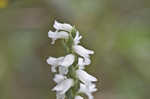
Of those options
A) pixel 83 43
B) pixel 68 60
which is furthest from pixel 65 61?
pixel 83 43

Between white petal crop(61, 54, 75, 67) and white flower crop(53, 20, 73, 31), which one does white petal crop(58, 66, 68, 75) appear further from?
white flower crop(53, 20, 73, 31)

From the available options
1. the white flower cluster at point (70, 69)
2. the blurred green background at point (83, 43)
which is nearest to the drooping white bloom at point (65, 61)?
the white flower cluster at point (70, 69)

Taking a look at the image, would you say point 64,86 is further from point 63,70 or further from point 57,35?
point 57,35

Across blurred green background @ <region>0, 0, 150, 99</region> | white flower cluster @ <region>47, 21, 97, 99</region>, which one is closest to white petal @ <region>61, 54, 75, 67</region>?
white flower cluster @ <region>47, 21, 97, 99</region>

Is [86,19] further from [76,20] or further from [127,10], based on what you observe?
[127,10]

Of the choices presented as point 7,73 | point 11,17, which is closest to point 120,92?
point 7,73

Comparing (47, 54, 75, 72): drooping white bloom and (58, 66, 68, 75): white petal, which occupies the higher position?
(47, 54, 75, 72): drooping white bloom

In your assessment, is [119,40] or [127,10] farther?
[127,10]
